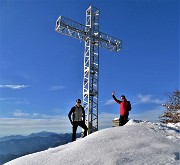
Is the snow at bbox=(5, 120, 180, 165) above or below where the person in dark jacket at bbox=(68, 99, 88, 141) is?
below

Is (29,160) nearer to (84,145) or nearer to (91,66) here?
(84,145)

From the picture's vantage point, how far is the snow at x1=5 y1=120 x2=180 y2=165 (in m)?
7.14

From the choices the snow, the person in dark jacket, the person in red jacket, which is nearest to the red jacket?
the person in red jacket

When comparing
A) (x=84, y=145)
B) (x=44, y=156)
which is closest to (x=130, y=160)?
(x=84, y=145)

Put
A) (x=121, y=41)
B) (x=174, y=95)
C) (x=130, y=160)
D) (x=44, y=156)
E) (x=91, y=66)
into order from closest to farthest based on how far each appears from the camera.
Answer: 1. (x=130, y=160)
2. (x=44, y=156)
3. (x=174, y=95)
4. (x=91, y=66)
5. (x=121, y=41)

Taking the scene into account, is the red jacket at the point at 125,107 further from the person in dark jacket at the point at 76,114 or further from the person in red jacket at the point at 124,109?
the person in dark jacket at the point at 76,114

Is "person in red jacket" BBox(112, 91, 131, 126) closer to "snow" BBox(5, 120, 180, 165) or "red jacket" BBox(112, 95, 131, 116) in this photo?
"red jacket" BBox(112, 95, 131, 116)

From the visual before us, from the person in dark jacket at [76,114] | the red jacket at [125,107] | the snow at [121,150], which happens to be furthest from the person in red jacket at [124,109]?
the snow at [121,150]

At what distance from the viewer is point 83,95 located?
22594 mm

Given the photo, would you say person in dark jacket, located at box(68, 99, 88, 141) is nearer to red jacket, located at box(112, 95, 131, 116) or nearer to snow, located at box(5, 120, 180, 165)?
red jacket, located at box(112, 95, 131, 116)

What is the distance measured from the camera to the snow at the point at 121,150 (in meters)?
7.14

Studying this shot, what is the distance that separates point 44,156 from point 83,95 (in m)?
14.4

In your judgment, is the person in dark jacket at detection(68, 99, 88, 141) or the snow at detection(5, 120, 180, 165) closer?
the snow at detection(5, 120, 180, 165)

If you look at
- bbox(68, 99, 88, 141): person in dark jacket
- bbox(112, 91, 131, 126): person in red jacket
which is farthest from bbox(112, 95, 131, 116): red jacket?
bbox(68, 99, 88, 141): person in dark jacket
